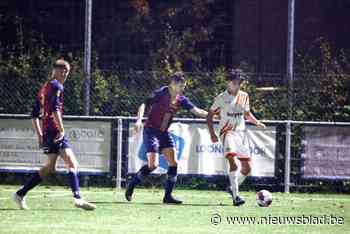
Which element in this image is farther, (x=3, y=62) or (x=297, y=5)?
(x=297, y=5)

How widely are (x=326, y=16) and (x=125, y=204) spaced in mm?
12420

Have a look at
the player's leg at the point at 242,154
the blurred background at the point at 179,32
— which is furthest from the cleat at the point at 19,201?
the blurred background at the point at 179,32

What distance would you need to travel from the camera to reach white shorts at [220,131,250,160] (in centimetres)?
1541

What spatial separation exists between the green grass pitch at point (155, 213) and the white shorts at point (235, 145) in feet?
2.40

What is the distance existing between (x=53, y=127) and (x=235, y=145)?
3.08 metres

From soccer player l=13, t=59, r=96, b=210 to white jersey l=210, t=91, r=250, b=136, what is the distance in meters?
2.82

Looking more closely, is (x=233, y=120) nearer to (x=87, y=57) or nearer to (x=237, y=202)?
(x=237, y=202)

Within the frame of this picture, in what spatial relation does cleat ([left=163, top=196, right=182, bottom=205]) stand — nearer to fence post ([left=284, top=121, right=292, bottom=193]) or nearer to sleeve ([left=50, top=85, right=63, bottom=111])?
sleeve ([left=50, top=85, right=63, bottom=111])

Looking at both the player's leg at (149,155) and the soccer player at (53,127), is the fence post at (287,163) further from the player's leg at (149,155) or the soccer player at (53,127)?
the soccer player at (53,127)

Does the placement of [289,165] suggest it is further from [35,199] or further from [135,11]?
[135,11]

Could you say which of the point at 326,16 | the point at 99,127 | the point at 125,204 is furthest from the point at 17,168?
the point at 326,16

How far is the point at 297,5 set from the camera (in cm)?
2572

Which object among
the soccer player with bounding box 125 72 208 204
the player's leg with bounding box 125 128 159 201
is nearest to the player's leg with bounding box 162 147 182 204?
the soccer player with bounding box 125 72 208 204

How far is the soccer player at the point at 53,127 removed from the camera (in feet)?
44.6
